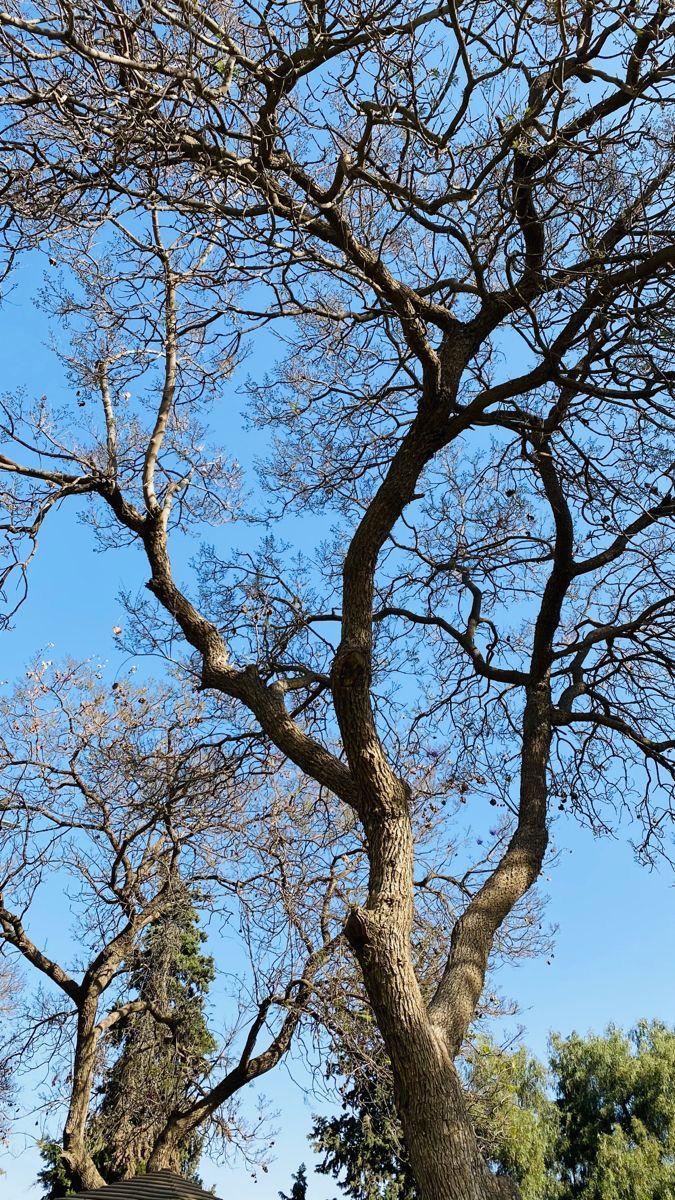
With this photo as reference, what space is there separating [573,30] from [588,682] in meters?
3.73

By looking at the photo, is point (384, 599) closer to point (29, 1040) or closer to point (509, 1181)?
point (509, 1181)

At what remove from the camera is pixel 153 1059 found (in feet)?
28.4

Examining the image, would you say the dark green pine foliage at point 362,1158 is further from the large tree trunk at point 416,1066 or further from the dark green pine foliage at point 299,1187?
the large tree trunk at point 416,1066

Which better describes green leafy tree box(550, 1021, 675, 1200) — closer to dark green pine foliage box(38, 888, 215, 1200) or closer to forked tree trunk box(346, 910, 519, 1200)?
dark green pine foliage box(38, 888, 215, 1200)

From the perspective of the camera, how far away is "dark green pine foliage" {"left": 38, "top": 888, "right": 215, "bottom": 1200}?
817cm

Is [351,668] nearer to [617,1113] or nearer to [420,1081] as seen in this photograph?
[420,1081]

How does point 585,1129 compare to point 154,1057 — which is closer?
point 154,1057

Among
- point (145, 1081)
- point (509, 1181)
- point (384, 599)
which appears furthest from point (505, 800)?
point (145, 1081)

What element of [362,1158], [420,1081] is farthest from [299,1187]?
[420,1081]

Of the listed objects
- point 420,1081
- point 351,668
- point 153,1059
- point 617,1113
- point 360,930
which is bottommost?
point 420,1081

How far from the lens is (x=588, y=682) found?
6.47 m

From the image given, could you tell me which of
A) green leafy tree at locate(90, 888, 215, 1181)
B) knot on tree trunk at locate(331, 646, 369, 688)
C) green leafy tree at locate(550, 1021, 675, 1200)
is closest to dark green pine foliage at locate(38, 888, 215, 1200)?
green leafy tree at locate(90, 888, 215, 1181)

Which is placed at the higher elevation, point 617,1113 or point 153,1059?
point 153,1059

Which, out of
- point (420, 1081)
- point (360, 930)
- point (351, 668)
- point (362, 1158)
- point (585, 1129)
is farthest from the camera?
point (585, 1129)
